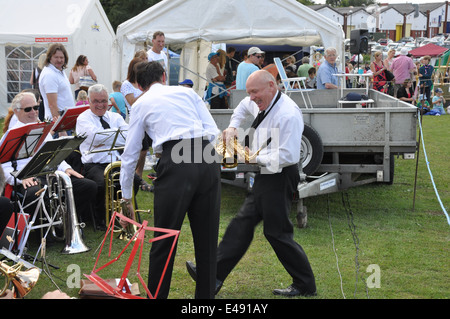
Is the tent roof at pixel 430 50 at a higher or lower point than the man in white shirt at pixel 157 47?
higher

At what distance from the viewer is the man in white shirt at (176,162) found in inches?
157

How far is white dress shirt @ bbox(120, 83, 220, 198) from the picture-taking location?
13.1 ft

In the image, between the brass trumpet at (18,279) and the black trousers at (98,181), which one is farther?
the black trousers at (98,181)

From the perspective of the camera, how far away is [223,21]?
12.2m

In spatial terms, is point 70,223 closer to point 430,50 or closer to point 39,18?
point 39,18

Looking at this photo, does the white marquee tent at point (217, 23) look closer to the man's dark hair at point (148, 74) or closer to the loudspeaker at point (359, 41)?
the loudspeaker at point (359, 41)

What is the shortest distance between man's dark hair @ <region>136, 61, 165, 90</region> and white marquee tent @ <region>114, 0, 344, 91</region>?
7.87m

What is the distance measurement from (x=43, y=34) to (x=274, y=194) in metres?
12.3

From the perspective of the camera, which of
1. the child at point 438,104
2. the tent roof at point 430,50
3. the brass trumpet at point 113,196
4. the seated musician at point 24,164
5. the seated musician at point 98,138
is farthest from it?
the tent roof at point 430,50

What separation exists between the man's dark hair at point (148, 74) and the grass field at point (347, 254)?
1774 mm

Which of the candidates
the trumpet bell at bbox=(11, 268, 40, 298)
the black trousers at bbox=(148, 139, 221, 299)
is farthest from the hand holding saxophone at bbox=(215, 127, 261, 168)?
the trumpet bell at bbox=(11, 268, 40, 298)

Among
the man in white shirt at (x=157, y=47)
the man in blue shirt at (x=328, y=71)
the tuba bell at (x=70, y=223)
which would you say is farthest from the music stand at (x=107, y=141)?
the man in blue shirt at (x=328, y=71)
